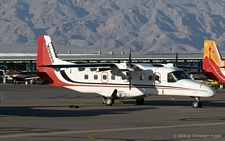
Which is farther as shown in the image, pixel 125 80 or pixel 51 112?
pixel 125 80

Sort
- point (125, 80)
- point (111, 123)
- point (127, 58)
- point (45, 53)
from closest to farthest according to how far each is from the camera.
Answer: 1. point (111, 123)
2. point (125, 80)
3. point (45, 53)
4. point (127, 58)

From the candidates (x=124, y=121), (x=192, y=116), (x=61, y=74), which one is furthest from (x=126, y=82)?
(x=124, y=121)

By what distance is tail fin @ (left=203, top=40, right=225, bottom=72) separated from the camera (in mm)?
58656

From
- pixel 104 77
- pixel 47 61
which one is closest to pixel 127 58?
pixel 47 61

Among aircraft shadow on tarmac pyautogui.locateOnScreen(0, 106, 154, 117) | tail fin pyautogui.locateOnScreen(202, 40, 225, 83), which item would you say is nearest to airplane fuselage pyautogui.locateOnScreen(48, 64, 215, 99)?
aircraft shadow on tarmac pyautogui.locateOnScreen(0, 106, 154, 117)

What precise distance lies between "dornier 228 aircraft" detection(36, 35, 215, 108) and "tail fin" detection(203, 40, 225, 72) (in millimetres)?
15633

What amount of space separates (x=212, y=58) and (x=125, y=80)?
1869 cm

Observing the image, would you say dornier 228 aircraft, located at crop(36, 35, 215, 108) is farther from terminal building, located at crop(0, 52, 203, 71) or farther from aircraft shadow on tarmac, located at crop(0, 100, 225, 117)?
terminal building, located at crop(0, 52, 203, 71)

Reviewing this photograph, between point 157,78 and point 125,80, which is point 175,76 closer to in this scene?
point 157,78

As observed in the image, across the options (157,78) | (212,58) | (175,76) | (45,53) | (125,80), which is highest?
(212,58)

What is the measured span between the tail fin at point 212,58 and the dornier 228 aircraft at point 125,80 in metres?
15.6

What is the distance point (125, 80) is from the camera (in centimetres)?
4225

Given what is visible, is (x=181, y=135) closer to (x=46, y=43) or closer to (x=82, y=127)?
(x=82, y=127)

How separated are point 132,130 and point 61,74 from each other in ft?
56.1
